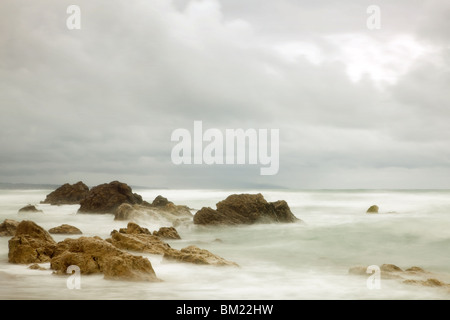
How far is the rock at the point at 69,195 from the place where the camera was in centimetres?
3697

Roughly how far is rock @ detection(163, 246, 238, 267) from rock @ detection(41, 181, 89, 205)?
2838 centimetres

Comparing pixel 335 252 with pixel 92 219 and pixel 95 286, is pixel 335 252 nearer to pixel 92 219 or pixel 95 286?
pixel 95 286

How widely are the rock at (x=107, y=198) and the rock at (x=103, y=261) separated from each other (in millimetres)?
17875

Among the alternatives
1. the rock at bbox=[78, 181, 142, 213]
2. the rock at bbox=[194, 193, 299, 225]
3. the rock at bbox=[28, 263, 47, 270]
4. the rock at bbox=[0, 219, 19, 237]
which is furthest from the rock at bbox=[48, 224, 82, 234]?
the rock at bbox=[78, 181, 142, 213]

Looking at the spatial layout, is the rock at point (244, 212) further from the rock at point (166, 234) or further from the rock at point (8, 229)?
the rock at point (8, 229)

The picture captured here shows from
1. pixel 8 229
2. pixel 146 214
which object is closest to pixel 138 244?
pixel 8 229

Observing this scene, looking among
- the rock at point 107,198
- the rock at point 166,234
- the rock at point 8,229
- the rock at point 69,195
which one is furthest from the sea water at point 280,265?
the rock at point 69,195

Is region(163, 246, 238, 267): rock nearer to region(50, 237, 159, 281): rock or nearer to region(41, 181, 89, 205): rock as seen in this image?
region(50, 237, 159, 281): rock

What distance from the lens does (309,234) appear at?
18.2 meters

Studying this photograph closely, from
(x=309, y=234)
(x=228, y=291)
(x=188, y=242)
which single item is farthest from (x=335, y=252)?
(x=228, y=291)

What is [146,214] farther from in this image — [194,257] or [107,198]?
[194,257]

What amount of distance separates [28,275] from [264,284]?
4810 mm

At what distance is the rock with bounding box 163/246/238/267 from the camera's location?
9914mm
